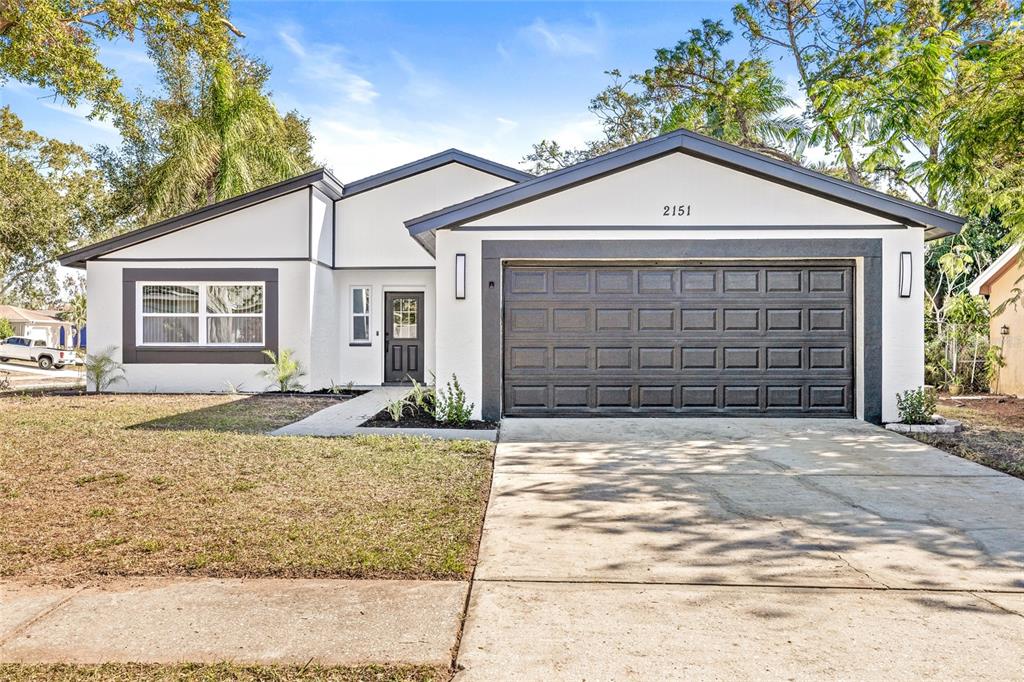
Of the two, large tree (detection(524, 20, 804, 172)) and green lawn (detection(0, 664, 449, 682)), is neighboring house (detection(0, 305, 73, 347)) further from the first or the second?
green lawn (detection(0, 664, 449, 682))

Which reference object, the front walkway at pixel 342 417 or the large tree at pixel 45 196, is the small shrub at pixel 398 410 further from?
the large tree at pixel 45 196

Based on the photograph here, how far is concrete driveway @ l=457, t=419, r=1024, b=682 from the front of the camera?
2.94m

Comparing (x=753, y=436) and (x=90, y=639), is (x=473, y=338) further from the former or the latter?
(x=90, y=639)

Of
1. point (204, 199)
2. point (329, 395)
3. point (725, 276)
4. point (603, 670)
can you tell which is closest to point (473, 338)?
point (725, 276)

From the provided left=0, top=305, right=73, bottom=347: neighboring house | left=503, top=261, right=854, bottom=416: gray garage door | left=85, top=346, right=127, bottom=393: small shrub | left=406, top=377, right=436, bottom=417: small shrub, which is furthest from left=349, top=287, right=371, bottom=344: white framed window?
left=0, top=305, right=73, bottom=347: neighboring house

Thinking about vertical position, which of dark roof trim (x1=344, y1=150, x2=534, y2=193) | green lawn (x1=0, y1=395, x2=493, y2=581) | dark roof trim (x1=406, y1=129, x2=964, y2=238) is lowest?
green lawn (x1=0, y1=395, x2=493, y2=581)

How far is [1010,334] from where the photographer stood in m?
13.8

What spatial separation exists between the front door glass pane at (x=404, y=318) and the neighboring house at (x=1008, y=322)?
12.2m

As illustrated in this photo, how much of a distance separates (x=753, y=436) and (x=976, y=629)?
17.4 feet

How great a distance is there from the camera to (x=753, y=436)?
843 centimetres

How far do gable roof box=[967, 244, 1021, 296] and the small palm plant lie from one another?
14.3m

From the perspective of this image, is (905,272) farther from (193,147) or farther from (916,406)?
(193,147)

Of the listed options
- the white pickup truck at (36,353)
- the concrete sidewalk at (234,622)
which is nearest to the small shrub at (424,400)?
the concrete sidewalk at (234,622)

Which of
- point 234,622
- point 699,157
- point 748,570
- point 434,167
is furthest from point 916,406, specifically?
point 434,167
